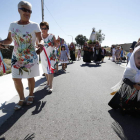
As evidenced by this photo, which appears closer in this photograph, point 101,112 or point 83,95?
point 101,112

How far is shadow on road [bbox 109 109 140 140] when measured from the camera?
1.86m

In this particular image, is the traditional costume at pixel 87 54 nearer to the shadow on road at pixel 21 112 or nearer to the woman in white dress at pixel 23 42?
the shadow on road at pixel 21 112

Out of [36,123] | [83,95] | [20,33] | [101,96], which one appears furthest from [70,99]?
[20,33]

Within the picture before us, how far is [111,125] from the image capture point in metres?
2.11

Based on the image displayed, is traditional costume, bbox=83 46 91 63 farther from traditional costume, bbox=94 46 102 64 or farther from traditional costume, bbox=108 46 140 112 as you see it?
traditional costume, bbox=108 46 140 112

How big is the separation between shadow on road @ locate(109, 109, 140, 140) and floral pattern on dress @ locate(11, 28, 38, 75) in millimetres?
1847

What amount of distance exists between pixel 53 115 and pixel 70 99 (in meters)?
0.89

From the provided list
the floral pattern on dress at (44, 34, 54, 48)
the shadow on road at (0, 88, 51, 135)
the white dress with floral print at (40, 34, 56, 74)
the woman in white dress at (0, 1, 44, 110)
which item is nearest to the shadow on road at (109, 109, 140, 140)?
the shadow on road at (0, 88, 51, 135)

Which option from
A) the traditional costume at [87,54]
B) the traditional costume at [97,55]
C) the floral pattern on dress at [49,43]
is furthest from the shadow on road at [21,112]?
the traditional costume at [97,55]

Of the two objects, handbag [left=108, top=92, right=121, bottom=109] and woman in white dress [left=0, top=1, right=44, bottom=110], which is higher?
woman in white dress [left=0, top=1, right=44, bottom=110]

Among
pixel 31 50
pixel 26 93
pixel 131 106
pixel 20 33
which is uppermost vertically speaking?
pixel 20 33

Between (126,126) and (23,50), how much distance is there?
2219 millimetres

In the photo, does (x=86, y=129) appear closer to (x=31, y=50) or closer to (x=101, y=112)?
(x=101, y=112)

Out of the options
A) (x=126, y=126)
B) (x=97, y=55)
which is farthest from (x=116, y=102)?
(x=97, y=55)
